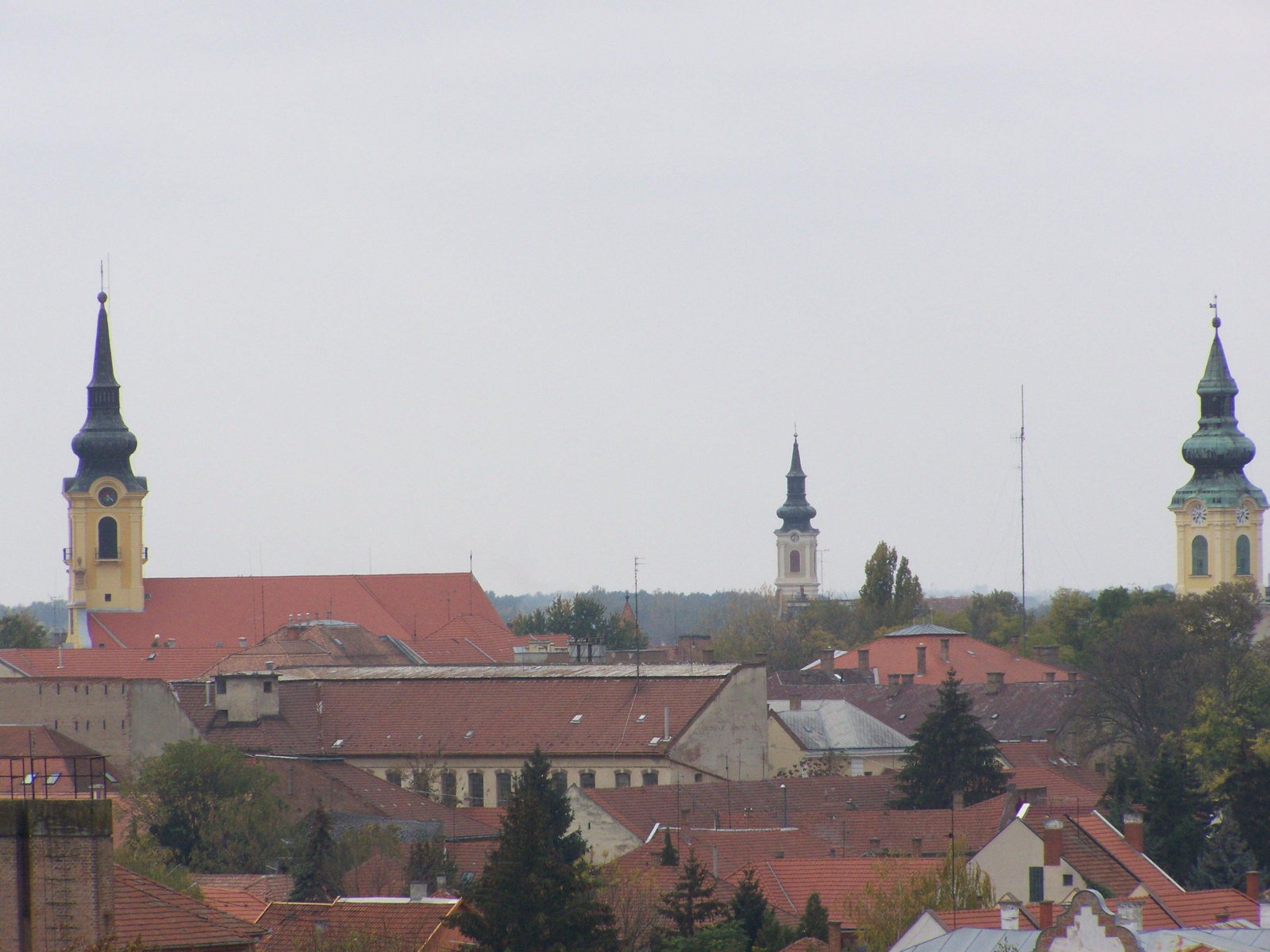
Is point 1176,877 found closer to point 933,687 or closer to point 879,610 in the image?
point 933,687

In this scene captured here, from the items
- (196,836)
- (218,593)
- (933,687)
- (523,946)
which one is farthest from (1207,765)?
(218,593)

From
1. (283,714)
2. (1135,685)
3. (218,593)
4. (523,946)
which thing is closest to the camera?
(523,946)

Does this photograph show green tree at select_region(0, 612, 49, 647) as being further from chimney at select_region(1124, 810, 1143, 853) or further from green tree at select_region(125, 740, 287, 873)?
chimney at select_region(1124, 810, 1143, 853)

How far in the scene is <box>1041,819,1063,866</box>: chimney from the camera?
48.5 m

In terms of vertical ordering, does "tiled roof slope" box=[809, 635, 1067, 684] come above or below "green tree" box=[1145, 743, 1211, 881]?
above

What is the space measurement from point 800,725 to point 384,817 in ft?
77.4

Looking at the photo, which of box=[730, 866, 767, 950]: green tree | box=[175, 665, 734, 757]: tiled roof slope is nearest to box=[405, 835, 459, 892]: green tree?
box=[730, 866, 767, 950]: green tree

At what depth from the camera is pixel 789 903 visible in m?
46.1

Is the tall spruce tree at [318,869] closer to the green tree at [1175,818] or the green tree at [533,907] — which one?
the green tree at [533,907]

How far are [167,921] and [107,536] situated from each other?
99492mm

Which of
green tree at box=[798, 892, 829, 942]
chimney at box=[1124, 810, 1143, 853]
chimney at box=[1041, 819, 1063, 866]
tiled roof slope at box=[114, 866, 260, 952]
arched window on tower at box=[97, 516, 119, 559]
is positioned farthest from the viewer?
arched window on tower at box=[97, 516, 119, 559]

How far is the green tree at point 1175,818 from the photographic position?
189 feet

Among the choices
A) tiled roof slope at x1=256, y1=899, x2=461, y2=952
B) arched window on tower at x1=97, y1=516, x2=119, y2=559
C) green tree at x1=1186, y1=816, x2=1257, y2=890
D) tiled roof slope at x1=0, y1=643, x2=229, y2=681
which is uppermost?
arched window on tower at x1=97, y1=516, x2=119, y2=559

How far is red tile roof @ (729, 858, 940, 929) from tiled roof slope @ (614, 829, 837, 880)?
147 centimetres
